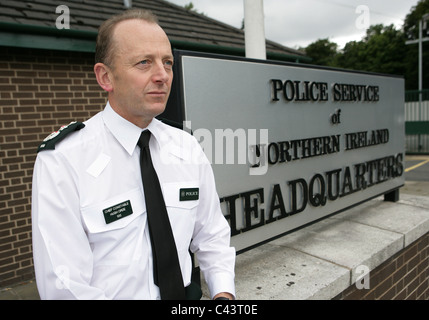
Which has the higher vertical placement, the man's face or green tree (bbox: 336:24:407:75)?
green tree (bbox: 336:24:407:75)

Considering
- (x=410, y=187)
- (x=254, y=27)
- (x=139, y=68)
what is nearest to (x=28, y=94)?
(x=254, y=27)

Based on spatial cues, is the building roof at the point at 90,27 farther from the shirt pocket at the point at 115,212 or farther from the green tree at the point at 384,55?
the green tree at the point at 384,55

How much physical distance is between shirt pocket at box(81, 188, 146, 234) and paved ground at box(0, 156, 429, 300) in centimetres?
307

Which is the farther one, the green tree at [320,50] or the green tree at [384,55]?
the green tree at [320,50]

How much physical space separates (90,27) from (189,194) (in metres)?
3.74

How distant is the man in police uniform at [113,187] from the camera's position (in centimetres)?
116

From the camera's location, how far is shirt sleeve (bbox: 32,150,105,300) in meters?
1.14

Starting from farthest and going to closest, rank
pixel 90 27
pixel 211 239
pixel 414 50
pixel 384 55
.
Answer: pixel 384 55, pixel 414 50, pixel 90 27, pixel 211 239

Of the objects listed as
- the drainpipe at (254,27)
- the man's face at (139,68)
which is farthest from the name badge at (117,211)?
the drainpipe at (254,27)

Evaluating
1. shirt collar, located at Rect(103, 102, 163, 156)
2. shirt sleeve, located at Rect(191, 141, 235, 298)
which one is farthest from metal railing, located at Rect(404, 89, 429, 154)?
shirt collar, located at Rect(103, 102, 163, 156)

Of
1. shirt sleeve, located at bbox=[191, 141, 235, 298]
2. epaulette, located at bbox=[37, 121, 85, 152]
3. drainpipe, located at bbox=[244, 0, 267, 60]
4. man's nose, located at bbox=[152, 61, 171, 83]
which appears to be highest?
drainpipe, located at bbox=[244, 0, 267, 60]

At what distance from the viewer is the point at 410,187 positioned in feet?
28.8

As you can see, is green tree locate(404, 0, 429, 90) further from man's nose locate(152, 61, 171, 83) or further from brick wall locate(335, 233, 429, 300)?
man's nose locate(152, 61, 171, 83)

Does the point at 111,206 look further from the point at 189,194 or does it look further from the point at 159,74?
the point at 159,74
